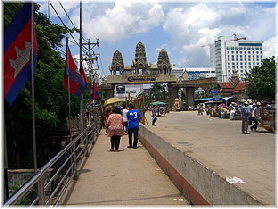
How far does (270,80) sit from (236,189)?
97.4ft

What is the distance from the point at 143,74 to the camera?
6419 centimetres

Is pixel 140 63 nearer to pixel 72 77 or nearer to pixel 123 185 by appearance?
pixel 72 77

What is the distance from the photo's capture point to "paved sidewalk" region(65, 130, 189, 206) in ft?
18.9

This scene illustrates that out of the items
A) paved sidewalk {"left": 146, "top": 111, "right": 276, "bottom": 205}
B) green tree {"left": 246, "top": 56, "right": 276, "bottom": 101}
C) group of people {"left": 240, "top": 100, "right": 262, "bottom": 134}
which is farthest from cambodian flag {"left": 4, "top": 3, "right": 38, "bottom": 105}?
green tree {"left": 246, "top": 56, "right": 276, "bottom": 101}

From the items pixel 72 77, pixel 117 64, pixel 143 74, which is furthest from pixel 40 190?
pixel 117 64

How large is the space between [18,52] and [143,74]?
60.6 m

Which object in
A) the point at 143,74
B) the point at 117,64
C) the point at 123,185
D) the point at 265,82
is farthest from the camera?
the point at 117,64

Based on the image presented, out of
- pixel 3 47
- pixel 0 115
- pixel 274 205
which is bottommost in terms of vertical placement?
pixel 274 205

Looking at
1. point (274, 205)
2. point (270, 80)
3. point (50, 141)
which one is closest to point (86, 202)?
point (274, 205)

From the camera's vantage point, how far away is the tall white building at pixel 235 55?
626 feet

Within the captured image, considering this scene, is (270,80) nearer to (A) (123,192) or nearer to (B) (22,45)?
(A) (123,192)

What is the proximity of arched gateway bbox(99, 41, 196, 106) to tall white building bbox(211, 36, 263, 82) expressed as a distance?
392 ft

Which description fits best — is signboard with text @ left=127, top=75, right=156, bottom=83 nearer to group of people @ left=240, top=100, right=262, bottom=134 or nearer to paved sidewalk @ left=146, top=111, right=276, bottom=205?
group of people @ left=240, top=100, right=262, bottom=134

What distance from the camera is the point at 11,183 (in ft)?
47.9
